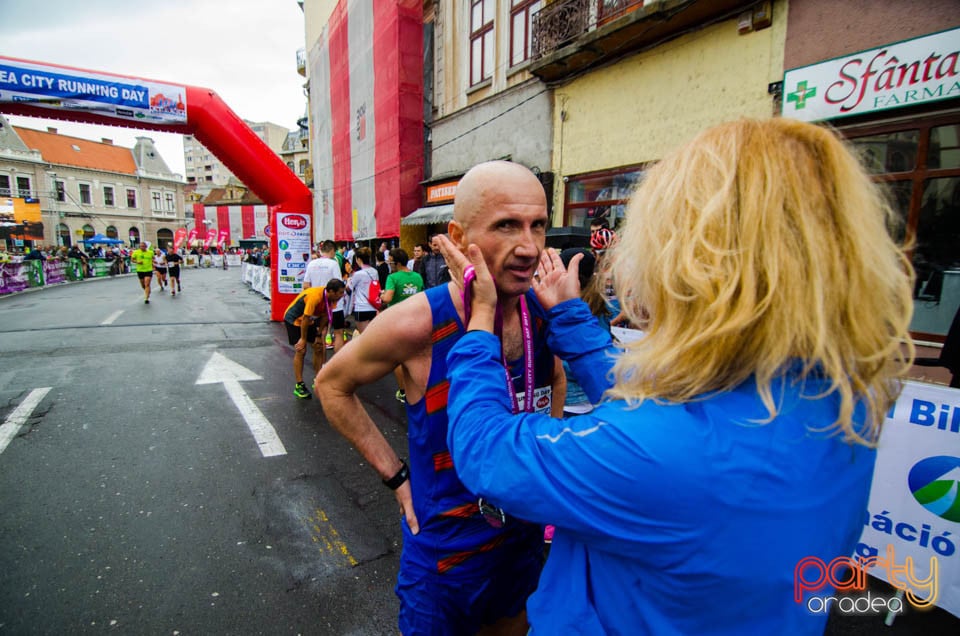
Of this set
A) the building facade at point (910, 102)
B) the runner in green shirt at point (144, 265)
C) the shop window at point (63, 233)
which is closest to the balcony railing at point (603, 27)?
the building facade at point (910, 102)

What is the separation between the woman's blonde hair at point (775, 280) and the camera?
2.46 feet

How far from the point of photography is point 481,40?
12.6 m

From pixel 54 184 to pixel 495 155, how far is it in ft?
203

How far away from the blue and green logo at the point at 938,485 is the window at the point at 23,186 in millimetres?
68700

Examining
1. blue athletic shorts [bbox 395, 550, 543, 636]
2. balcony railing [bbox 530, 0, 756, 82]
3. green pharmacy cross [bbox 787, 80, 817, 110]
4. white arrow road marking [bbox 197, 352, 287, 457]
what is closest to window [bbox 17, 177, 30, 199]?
white arrow road marking [bbox 197, 352, 287, 457]

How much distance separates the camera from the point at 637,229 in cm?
95

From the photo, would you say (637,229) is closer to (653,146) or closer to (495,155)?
(653,146)

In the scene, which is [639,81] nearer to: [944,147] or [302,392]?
[944,147]

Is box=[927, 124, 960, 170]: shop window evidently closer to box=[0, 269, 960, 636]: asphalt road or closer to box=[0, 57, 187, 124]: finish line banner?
box=[0, 269, 960, 636]: asphalt road

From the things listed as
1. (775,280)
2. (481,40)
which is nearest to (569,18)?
(481,40)

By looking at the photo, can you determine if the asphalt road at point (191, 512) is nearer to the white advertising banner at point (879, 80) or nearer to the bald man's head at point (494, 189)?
the bald man's head at point (494, 189)

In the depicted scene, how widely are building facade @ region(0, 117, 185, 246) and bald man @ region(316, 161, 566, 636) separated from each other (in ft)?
202

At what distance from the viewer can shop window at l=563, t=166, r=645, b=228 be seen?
910cm

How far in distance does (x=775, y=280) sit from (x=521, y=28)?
12.5 meters
